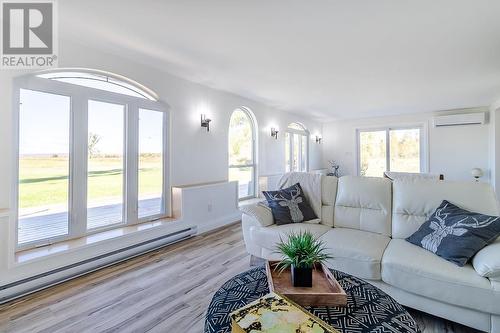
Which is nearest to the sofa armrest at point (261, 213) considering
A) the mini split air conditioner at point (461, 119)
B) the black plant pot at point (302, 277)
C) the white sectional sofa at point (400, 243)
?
the white sectional sofa at point (400, 243)

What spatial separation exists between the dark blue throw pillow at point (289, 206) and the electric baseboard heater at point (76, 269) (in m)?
1.58

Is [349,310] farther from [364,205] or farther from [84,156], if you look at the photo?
[84,156]

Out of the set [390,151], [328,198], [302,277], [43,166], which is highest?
[390,151]

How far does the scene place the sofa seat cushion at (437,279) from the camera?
1.52 metres

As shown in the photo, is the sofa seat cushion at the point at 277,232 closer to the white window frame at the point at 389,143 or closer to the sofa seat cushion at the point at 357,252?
the sofa seat cushion at the point at 357,252

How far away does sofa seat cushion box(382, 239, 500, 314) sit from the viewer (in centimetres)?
152

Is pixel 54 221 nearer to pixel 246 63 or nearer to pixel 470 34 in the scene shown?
pixel 246 63

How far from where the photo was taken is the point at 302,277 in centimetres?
133

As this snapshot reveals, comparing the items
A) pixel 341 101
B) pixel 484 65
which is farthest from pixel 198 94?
pixel 484 65

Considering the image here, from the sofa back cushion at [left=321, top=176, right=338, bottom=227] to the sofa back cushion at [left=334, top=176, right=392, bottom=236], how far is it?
2.3 inches

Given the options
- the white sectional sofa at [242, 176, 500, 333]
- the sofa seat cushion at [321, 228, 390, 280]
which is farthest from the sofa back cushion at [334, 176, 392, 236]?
the sofa seat cushion at [321, 228, 390, 280]

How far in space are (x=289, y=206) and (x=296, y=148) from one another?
14.7 feet

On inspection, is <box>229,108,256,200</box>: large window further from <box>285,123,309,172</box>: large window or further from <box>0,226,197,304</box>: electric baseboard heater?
<box>0,226,197,304</box>: electric baseboard heater

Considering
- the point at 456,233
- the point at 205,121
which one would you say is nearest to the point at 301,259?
the point at 456,233
